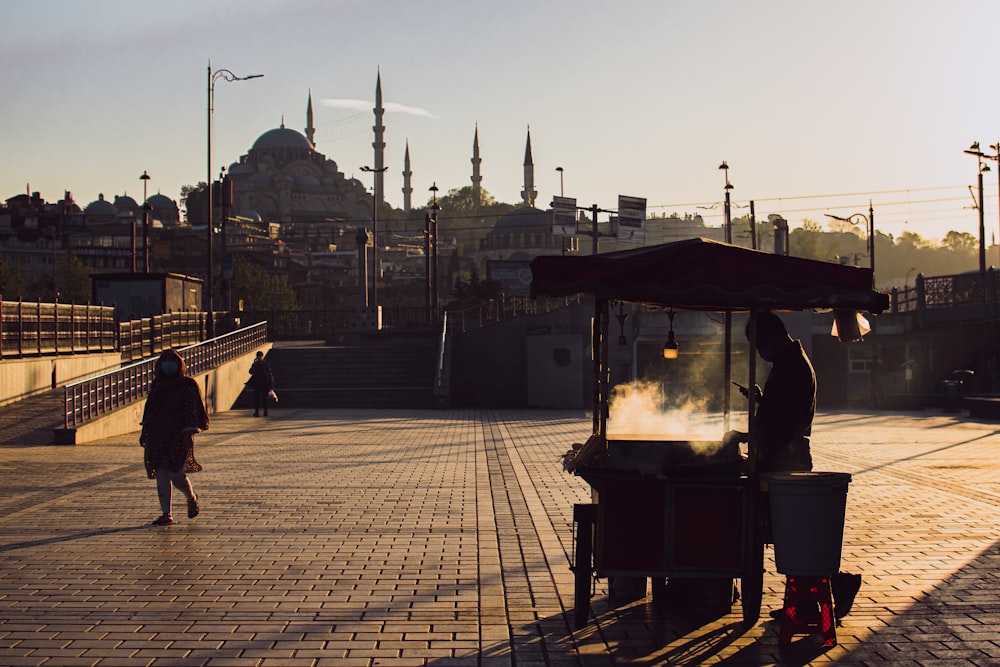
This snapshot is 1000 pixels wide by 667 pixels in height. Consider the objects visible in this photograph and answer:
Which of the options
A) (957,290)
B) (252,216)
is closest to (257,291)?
(252,216)

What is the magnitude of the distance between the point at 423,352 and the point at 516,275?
37519 mm

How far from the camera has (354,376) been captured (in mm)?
Result: 33406

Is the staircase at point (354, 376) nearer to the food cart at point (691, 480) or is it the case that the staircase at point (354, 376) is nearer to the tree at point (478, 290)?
the food cart at point (691, 480)

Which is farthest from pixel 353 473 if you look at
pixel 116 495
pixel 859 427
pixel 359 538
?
pixel 859 427

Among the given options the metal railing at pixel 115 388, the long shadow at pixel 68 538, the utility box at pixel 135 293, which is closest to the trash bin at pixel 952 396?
the metal railing at pixel 115 388

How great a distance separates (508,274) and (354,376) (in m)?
39.7

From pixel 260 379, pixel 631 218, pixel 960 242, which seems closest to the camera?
pixel 260 379

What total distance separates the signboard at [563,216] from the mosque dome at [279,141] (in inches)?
4279

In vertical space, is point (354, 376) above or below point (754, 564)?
above

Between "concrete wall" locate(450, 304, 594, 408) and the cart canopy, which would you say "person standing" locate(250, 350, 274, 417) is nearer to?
"concrete wall" locate(450, 304, 594, 408)

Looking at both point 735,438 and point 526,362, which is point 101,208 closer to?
point 526,362

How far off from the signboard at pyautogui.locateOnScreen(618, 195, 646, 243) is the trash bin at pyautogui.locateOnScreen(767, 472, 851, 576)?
175 ft

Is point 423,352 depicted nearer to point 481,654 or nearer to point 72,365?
point 72,365

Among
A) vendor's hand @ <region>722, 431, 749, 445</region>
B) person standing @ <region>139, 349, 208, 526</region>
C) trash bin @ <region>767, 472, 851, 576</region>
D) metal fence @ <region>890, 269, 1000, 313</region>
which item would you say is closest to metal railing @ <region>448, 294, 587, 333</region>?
metal fence @ <region>890, 269, 1000, 313</region>
